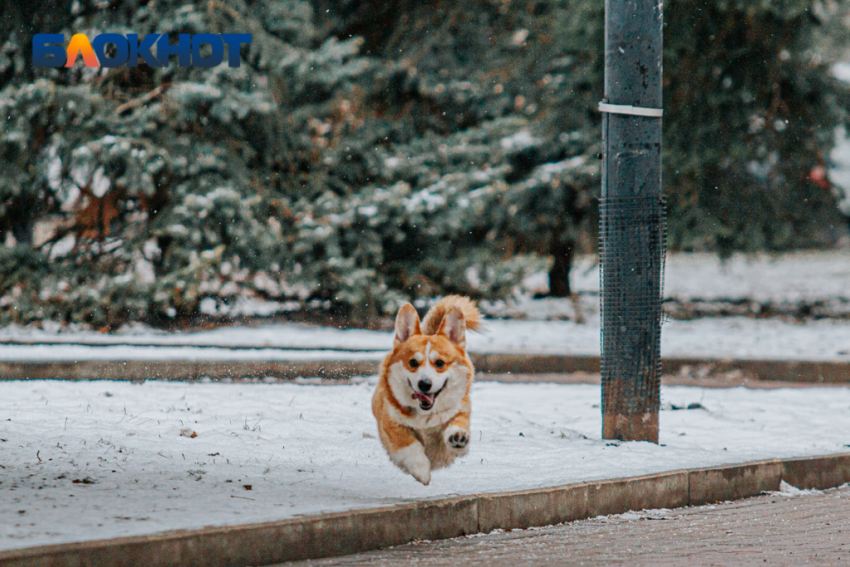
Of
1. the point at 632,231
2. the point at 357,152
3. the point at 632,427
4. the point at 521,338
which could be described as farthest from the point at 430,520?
the point at 357,152

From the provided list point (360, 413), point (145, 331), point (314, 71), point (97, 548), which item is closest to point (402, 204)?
point (314, 71)

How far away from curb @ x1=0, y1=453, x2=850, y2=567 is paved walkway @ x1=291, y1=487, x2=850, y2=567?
74 millimetres

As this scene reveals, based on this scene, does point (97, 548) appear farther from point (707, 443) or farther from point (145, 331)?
point (145, 331)

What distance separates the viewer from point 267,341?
41.6 ft

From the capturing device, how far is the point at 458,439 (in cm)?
512

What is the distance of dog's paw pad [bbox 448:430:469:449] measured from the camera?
5.11m

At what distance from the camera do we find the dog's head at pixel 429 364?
5.09 metres

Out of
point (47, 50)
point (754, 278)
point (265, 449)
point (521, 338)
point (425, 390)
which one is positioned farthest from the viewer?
point (754, 278)

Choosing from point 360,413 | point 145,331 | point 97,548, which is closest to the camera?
point 97,548

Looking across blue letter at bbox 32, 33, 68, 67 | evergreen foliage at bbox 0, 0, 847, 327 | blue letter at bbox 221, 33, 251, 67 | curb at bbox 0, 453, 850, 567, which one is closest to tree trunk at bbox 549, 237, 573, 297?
evergreen foliage at bbox 0, 0, 847, 327

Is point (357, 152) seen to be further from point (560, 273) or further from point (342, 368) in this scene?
point (560, 273)

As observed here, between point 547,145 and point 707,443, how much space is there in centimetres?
1028

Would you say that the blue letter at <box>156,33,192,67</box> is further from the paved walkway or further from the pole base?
the paved walkway

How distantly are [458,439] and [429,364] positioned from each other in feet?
1.33
